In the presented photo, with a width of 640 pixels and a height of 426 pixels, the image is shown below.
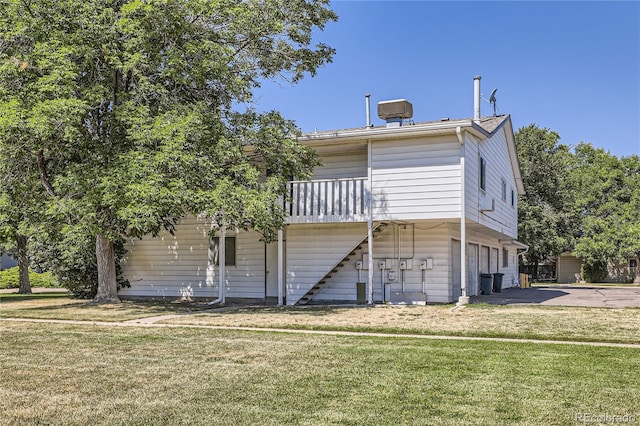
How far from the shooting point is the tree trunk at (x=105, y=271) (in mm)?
17719

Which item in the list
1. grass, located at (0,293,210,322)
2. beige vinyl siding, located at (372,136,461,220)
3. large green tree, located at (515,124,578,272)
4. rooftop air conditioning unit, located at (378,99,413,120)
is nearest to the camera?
grass, located at (0,293,210,322)

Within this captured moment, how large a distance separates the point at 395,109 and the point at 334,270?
17.6 ft

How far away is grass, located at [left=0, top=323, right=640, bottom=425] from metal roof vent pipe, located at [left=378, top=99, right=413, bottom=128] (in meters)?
10.1

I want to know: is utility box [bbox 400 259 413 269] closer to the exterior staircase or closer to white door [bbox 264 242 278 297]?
the exterior staircase

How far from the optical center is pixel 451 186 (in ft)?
53.2

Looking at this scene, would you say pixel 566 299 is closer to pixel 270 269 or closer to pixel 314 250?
pixel 314 250

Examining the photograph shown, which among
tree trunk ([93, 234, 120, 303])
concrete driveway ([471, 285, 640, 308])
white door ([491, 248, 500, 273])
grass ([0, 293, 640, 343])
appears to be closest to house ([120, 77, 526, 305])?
concrete driveway ([471, 285, 640, 308])

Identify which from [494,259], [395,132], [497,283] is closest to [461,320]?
[395,132]

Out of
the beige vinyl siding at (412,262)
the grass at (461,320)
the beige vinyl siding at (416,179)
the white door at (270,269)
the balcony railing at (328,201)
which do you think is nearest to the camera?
the grass at (461,320)

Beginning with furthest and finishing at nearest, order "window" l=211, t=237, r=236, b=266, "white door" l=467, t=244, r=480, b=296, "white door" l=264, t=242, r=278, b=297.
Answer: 1. "white door" l=467, t=244, r=480, b=296
2. "window" l=211, t=237, r=236, b=266
3. "white door" l=264, t=242, r=278, b=297

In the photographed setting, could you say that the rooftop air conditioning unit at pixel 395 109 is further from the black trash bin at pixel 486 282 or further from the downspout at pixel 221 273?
the black trash bin at pixel 486 282

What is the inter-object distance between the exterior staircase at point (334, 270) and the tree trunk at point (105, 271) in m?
5.72

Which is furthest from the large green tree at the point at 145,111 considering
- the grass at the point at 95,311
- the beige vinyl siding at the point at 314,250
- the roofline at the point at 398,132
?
the beige vinyl siding at the point at 314,250

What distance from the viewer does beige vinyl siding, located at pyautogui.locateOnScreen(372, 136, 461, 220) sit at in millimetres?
16234
